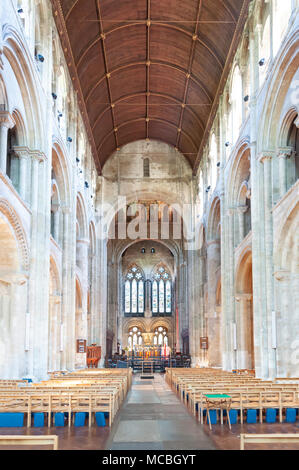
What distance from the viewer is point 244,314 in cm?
2788

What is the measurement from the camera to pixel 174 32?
29969 mm

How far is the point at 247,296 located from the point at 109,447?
1902 centimetres

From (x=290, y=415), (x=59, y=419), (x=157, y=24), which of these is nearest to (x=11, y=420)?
(x=59, y=419)

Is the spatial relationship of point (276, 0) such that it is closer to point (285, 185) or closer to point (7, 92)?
point (285, 185)

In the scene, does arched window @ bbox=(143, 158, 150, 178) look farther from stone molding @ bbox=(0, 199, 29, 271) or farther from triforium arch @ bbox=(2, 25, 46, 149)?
stone molding @ bbox=(0, 199, 29, 271)

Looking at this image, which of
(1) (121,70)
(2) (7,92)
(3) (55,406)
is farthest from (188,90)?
(3) (55,406)

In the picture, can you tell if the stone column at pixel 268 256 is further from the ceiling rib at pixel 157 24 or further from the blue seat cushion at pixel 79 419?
the ceiling rib at pixel 157 24

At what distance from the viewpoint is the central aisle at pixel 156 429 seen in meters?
10.0

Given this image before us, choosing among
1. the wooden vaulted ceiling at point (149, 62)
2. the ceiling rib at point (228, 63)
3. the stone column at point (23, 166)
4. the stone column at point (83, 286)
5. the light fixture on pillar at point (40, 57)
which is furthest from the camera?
the stone column at point (83, 286)

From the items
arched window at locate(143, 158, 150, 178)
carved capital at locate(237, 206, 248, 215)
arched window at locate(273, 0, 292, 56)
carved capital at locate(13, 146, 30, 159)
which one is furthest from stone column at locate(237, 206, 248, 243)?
arched window at locate(143, 158, 150, 178)

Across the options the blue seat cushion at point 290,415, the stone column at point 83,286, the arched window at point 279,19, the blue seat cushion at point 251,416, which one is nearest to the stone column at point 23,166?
the arched window at point 279,19

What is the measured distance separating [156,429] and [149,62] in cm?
2592

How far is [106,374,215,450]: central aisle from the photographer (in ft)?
32.9

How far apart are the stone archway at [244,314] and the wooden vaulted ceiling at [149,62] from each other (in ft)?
34.9
